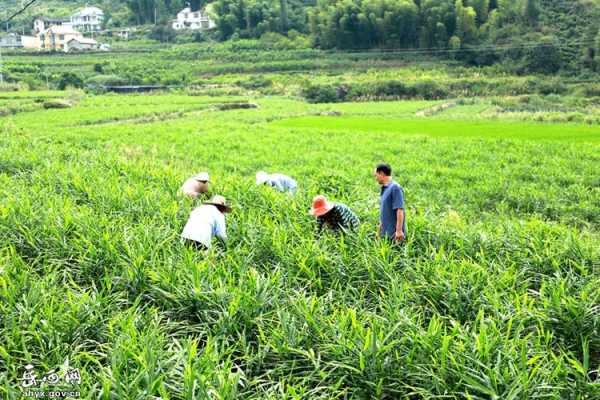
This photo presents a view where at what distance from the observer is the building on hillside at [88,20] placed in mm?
87875

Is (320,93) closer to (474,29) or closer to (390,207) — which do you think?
(474,29)

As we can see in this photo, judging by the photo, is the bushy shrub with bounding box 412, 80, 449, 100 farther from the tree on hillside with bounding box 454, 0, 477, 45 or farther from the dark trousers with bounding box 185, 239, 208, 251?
the dark trousers with bounding box 185, 239, 208, 251

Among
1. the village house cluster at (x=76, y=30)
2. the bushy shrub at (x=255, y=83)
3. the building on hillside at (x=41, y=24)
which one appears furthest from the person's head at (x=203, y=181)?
the building on hillside at (x=41, y=24)

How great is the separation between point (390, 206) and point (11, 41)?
86274 millimetres

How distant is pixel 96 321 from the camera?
4.44 meters

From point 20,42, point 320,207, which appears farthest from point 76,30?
point 320,207

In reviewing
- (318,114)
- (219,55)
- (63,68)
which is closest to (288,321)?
(318,114)

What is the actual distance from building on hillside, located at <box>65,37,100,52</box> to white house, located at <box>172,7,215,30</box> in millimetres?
16681

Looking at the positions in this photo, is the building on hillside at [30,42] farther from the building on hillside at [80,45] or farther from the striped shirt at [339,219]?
the striped shirt at [339,219]

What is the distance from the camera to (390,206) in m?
6.27

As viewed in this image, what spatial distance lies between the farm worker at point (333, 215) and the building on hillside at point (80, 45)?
7270 centimetres

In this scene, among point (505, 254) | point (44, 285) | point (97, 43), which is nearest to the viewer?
point (44, 285)

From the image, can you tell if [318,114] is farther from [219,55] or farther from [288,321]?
[219,55]

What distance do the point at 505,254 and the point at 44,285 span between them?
199 inches
